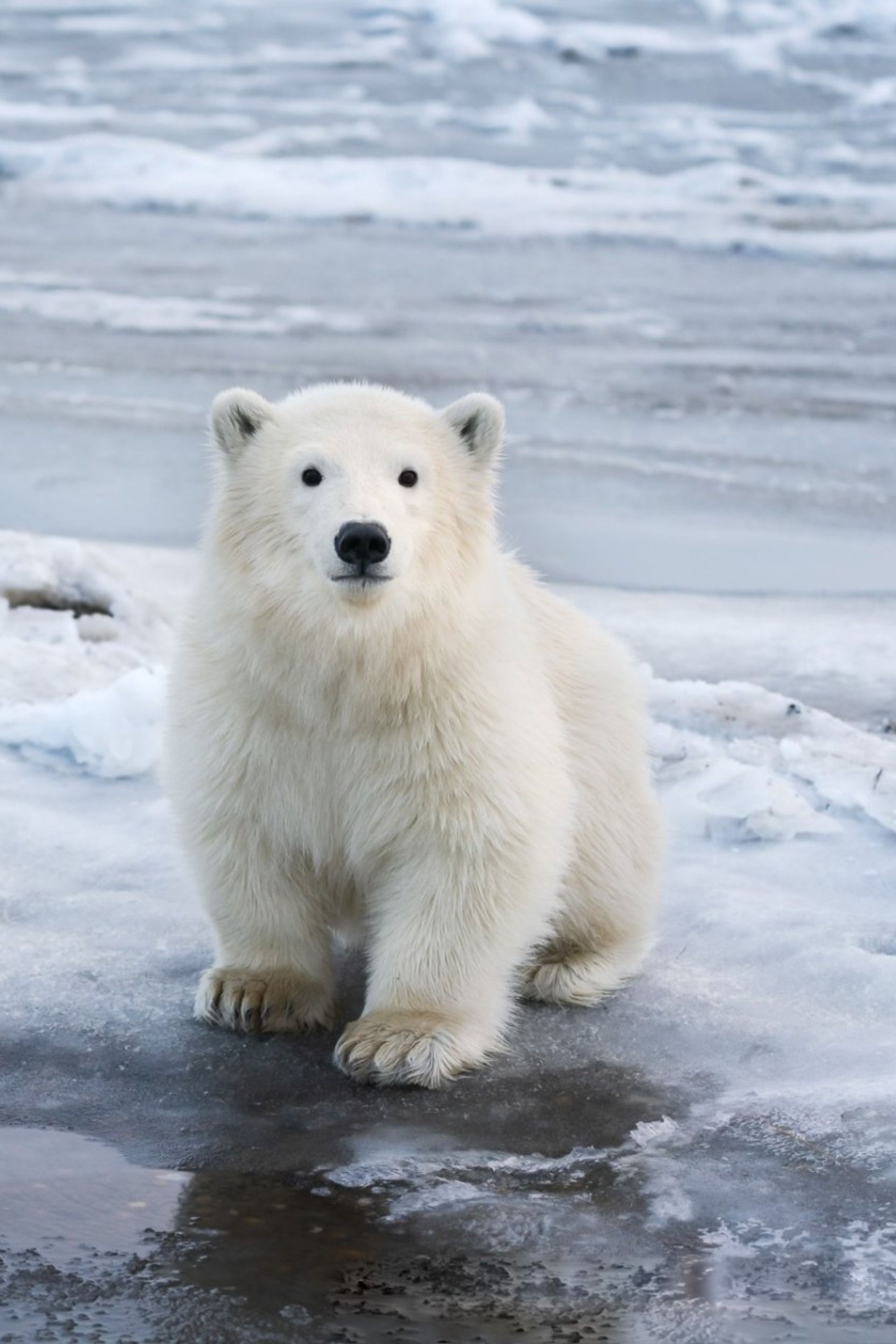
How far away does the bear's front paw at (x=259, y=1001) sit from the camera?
11.5 feet

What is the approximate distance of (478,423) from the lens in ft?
11.6

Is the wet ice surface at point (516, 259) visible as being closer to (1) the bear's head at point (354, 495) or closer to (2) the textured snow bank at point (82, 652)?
(2) the textured snow bank at point (82, 652)

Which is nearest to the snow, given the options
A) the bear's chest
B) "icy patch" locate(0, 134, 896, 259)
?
the bear's chest

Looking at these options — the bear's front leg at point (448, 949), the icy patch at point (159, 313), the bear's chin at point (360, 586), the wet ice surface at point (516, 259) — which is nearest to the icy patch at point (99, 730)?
the bear's front leg at point (448, 949)

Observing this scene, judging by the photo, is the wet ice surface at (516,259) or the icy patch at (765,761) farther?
the wet ice surface at (516,259)

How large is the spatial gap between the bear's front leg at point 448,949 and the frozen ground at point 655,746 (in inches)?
4.3

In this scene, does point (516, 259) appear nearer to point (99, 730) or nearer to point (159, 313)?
point (159, 313)

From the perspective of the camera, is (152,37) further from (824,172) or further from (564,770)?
(564,770)

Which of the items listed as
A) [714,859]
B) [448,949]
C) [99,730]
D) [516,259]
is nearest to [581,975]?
[448,949]

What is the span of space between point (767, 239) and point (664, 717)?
34.5 ft

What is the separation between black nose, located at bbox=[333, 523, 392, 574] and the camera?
10.2ft

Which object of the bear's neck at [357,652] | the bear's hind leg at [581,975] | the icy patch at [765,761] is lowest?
the bear's hind leg at [581,975]

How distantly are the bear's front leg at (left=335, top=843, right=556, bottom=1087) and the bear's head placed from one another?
50 cm

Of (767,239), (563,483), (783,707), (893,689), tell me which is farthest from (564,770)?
(767,239)
